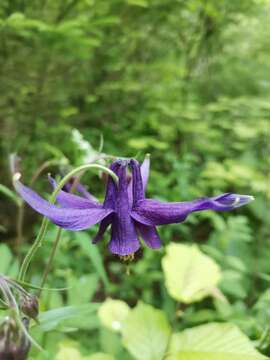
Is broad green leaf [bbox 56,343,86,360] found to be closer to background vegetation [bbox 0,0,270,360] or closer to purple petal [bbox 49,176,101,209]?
background vegetation [bbox 0,0,270,360]

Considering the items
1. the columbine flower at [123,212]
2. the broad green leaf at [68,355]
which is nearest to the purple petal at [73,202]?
the columbine flower at [123,212]

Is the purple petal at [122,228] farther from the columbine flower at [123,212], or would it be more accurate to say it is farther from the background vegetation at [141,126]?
the background vegetation at [141,126]

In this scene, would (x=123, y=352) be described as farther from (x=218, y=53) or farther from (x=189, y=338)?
(x=218, y=53)

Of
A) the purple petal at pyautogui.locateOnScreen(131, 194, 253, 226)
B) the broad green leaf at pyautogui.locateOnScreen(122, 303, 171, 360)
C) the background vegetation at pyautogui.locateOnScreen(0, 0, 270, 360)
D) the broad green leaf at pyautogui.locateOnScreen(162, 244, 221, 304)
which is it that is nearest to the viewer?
the purple petal at pyautogui.locateOnScreen(131, 194, 253, 226)

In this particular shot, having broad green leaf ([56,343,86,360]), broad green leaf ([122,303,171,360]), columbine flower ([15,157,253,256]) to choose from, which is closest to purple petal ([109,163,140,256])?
columbine flower ([15,157,253,256])

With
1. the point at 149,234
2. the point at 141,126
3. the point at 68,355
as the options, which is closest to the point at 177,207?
the point at 149,234

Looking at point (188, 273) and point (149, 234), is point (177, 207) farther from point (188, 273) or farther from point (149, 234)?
point (188, 273)

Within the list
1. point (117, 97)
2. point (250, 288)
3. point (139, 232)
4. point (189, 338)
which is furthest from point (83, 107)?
point (139, 232)
